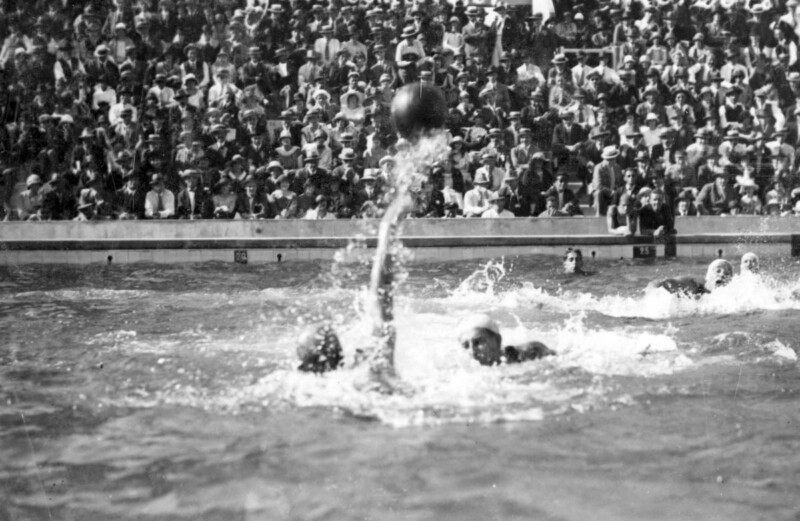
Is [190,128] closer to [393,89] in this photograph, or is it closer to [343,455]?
[393,89]

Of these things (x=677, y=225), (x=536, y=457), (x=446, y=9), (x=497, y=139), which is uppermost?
(x=446, y=9)

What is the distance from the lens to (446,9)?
19406mm

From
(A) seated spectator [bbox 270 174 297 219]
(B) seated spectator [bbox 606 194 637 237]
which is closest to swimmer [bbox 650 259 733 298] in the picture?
(B) seated spectator [bbox 606 194 637 237]

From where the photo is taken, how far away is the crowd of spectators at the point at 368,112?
53.8ft

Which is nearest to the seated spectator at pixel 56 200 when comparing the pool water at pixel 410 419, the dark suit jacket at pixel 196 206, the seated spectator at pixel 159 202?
the seated spectator at pixel 159 202

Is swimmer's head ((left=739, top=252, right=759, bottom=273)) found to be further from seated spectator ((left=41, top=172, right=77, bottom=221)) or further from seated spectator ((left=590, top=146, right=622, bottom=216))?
seated spectator ((left=41, top=172, right=77, bottom=221))

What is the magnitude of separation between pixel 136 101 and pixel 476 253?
669cm

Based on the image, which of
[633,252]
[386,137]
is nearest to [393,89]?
[386,137]

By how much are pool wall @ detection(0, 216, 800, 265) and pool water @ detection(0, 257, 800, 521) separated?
4.63 meters

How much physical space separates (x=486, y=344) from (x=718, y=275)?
480 centimetres

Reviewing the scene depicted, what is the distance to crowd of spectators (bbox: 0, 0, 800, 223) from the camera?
53.8 feet

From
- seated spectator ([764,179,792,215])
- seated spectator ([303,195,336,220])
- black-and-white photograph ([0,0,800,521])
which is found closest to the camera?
black-and-white photograph ([0,0,800,521])

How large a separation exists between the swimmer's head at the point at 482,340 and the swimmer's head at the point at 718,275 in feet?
15.0

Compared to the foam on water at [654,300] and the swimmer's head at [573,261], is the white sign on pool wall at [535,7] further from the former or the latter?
the foam on water at [654,300]
